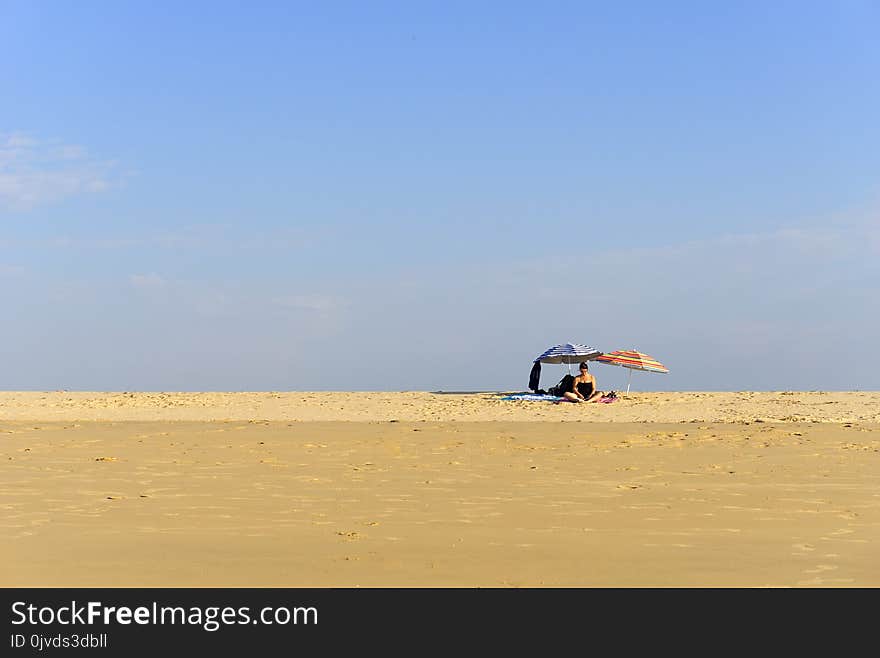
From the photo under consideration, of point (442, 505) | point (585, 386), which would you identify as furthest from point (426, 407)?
point (442, 505)

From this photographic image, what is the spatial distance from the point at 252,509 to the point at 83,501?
1.67m

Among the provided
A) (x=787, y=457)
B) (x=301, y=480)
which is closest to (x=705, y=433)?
(x=787, y=457)

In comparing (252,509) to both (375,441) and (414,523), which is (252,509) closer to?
(414,523)

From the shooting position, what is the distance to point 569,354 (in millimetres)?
27984

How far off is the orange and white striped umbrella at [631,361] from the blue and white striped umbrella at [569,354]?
283 mm

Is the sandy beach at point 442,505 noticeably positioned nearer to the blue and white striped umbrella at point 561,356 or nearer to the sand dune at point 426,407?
the sand dune at point 426,407

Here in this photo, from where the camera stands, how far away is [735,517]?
8812mm

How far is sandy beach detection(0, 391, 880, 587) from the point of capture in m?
6.88

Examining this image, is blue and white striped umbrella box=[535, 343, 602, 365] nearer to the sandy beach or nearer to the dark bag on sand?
the dark bag on sand

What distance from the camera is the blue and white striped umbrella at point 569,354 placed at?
28.1 meters
